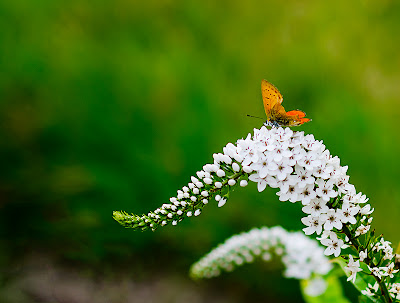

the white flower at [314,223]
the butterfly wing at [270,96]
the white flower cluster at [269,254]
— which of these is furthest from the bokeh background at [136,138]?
the white flower at [314,223]

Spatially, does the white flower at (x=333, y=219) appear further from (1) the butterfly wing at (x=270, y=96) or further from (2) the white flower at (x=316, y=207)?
(1) the butterfly wing at (x=270, y=96)

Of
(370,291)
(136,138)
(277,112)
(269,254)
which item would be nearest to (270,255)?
(269,254)

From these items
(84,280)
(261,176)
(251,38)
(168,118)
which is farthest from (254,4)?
(261,176)

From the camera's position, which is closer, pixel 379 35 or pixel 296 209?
pixel 296 209

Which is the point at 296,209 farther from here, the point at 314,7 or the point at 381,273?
the point at 381,273

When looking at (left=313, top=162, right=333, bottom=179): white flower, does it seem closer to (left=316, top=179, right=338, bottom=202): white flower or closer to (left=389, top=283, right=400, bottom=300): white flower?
(left=316, top=179, right=338, bottom=202): white flower

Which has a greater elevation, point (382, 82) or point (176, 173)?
point (382, 82)

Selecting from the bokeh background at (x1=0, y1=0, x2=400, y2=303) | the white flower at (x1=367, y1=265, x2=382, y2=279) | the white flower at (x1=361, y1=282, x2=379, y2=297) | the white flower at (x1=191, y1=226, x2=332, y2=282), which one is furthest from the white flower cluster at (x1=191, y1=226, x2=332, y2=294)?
the bokeh background at (x1=0, y1=0, x2=400, y2=303)
